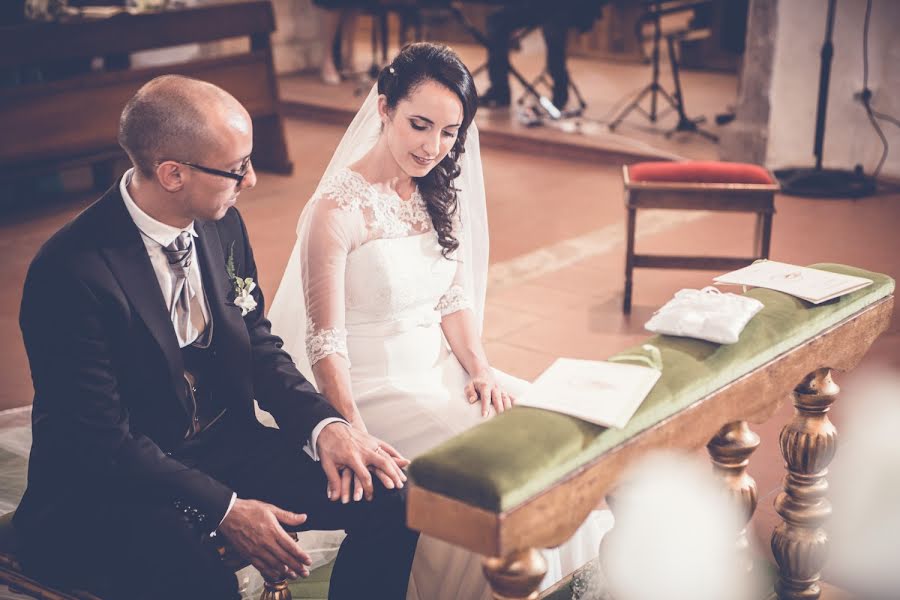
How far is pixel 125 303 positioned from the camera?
7.01ft

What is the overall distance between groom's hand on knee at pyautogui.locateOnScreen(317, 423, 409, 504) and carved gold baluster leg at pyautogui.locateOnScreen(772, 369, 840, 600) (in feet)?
2.59

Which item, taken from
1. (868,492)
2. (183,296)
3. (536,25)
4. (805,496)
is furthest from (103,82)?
(805,496)

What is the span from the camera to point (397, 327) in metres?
2.80

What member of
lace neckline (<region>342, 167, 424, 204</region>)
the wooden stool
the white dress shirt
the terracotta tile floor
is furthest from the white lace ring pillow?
the wooden stool

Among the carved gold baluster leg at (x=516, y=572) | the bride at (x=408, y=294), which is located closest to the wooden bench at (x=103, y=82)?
the bride at (x=408, y=294)

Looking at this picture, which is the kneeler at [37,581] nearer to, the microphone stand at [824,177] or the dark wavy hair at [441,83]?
the dark wavy hair at [441,83]

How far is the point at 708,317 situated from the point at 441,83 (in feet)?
3.24

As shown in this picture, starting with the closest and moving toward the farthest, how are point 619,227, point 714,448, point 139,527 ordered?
1. point 714,448
2. point 139,527
3. point 619,227

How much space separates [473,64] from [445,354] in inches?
334

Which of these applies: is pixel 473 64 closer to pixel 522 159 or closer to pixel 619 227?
pixel 522 159

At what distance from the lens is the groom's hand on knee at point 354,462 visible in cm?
222

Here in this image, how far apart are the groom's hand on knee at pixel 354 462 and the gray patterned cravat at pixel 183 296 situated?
363mm

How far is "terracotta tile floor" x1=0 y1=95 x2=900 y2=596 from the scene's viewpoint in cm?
446

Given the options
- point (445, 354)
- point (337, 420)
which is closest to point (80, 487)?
point (337, 420)
